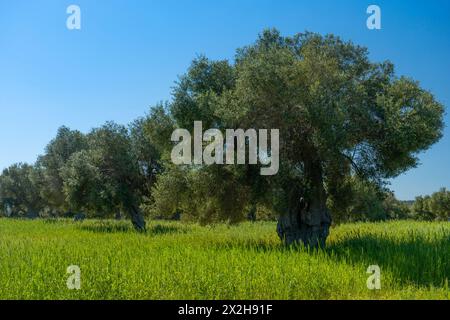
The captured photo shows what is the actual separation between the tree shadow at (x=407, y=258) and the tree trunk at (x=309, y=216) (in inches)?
54.0

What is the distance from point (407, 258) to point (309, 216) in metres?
5.94

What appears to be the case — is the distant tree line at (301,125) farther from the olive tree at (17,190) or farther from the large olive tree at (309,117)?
the olive tree at (17,190)

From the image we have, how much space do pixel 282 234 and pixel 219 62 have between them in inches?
408

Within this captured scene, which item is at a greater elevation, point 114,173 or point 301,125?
point 301,125

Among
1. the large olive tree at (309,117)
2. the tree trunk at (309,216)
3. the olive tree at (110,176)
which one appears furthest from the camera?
the olive tree at (110,176)

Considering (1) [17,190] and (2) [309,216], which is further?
(1) [17,190]

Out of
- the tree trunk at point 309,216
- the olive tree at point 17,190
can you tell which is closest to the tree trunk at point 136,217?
the tree trunk at point 309,216

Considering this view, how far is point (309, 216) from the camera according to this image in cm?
2189

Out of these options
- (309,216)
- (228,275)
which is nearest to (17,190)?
(309,216)

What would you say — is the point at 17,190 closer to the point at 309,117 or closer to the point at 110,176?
the point at 110,176

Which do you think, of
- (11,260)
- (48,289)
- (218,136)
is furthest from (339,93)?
(11,260)

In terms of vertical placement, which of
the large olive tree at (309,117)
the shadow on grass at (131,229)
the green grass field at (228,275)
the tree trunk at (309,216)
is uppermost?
the large olive tree at (309,117)

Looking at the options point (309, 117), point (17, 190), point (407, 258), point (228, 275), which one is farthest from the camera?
point (17, 190)

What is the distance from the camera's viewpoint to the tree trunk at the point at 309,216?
21.6 m
